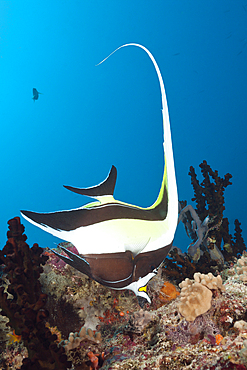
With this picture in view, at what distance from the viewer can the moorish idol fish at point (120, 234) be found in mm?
1071

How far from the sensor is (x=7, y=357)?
4.89 feet

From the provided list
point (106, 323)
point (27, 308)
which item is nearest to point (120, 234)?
point (27, 308)

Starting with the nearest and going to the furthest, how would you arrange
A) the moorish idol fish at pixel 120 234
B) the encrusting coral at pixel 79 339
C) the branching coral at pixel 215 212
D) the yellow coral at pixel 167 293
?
the moorish idol fish at pixel 120 234 → the encrusting coral at pixel 79 339 → the yellow coral at pixel 167 293 → the branching coral at pixel 215 212

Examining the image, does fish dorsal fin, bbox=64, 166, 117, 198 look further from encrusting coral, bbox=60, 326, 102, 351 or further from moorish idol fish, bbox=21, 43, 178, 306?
encrusting coral, bbox=60, 326, 102, 351

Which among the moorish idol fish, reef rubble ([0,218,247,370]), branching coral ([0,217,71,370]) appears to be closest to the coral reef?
reef rubble ([0,218,247,370])

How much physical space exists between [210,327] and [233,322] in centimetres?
14

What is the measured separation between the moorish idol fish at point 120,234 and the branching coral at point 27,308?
27cm

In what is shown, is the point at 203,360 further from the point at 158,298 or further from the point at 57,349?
the point at 158,298

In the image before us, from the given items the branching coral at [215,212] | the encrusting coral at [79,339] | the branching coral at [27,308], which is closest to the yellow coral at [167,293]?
the encrusting coral at [79,339]

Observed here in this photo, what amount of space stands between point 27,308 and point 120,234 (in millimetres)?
619

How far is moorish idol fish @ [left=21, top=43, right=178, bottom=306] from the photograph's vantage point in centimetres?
107

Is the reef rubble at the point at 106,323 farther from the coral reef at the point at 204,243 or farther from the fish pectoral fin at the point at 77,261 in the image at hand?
the coral reef at the point at 204,243

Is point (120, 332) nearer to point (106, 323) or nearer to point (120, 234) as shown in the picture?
point (106, 323)

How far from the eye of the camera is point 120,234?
3.66 feet
